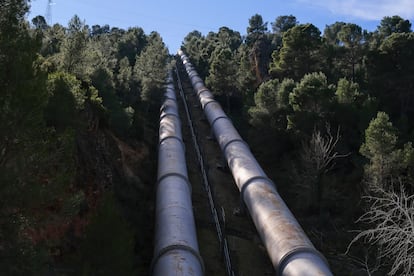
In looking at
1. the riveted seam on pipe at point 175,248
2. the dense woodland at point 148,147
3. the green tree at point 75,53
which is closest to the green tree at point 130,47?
the dense woodland at point 148,147

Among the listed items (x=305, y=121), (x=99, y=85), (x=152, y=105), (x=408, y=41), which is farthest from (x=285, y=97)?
(x=152, y=105)

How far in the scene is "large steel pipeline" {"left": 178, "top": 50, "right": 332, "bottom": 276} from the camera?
1845 cm

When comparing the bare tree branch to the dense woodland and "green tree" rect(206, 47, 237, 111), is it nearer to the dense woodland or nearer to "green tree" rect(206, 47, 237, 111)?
the dense woodland

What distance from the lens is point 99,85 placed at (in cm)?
3719

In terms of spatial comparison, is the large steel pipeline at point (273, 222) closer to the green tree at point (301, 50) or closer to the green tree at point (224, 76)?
the green tree at point (301, 50)

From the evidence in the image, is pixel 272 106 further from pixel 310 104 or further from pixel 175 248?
pixel 175 248

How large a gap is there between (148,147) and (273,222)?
19620 mm

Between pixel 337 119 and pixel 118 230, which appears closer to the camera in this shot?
pixel 118 230

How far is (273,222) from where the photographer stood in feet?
71.5

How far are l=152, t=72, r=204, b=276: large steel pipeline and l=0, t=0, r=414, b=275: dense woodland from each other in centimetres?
151

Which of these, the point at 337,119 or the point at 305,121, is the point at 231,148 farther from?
the point at 337,119

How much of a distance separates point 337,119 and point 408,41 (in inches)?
462

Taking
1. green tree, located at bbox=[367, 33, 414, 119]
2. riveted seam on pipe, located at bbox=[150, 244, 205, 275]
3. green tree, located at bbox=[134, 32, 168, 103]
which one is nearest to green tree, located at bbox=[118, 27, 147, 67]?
green tree, located at bbox=[134, 32, 168, 103]

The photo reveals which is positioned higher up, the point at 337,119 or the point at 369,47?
the point at 369,47
